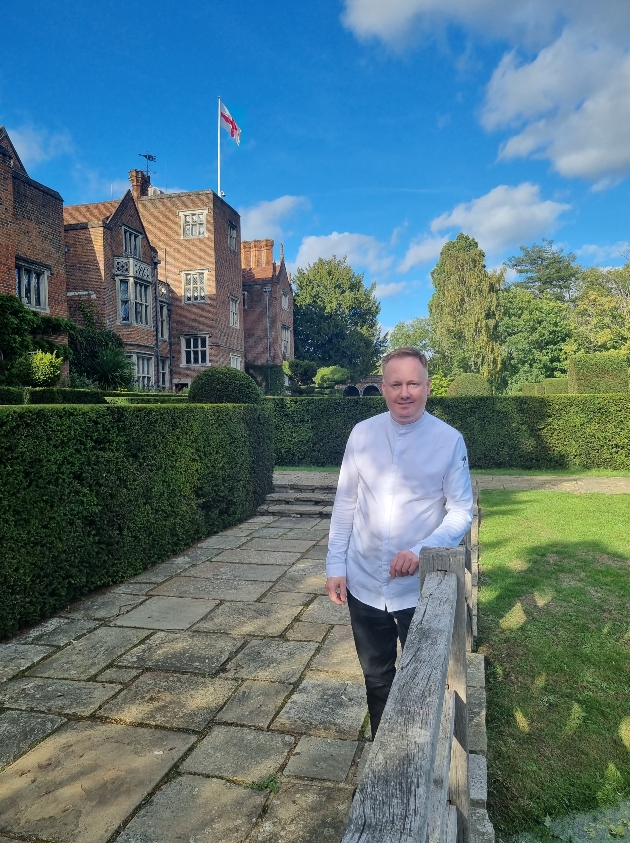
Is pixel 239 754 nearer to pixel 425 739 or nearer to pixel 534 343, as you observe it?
pixel 425 739

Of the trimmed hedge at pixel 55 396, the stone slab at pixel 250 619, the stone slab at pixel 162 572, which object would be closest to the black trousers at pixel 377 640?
the stone slab at pixel 250 619

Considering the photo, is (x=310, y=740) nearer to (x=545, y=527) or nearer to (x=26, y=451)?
(x=26, y=451)

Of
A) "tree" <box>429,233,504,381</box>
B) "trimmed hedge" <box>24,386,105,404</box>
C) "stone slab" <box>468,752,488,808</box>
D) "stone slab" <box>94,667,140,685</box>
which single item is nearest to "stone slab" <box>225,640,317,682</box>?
"stone slab" <box>94,667,140,685</box>

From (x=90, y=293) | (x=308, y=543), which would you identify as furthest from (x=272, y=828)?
(x=90, y=293)

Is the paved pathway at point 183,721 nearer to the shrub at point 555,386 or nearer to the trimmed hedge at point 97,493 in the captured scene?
the trimmed hedge at point 97,493

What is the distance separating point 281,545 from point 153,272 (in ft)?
72.1

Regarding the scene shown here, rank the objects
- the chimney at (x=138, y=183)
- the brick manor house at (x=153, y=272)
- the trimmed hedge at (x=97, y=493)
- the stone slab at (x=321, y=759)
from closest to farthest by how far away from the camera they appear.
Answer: the stone slab at (x=321, y=759) → the trimmed hedge at (x=97, y=493) → the brick manor house at (x=153, y=272) → the chimney at (x=138, y=183)

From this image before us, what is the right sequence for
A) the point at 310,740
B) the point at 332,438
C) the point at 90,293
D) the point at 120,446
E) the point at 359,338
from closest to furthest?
the point at 310,740, the point at 120,446, the point at 332,438, the point at 90,293, the point at 359,338

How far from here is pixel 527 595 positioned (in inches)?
214

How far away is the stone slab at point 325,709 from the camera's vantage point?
3.17 m

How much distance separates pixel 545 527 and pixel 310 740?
20.9ft

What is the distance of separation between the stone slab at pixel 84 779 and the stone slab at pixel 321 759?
596 millimetres

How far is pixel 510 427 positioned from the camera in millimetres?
16234

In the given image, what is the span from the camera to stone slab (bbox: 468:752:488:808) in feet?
8.13
